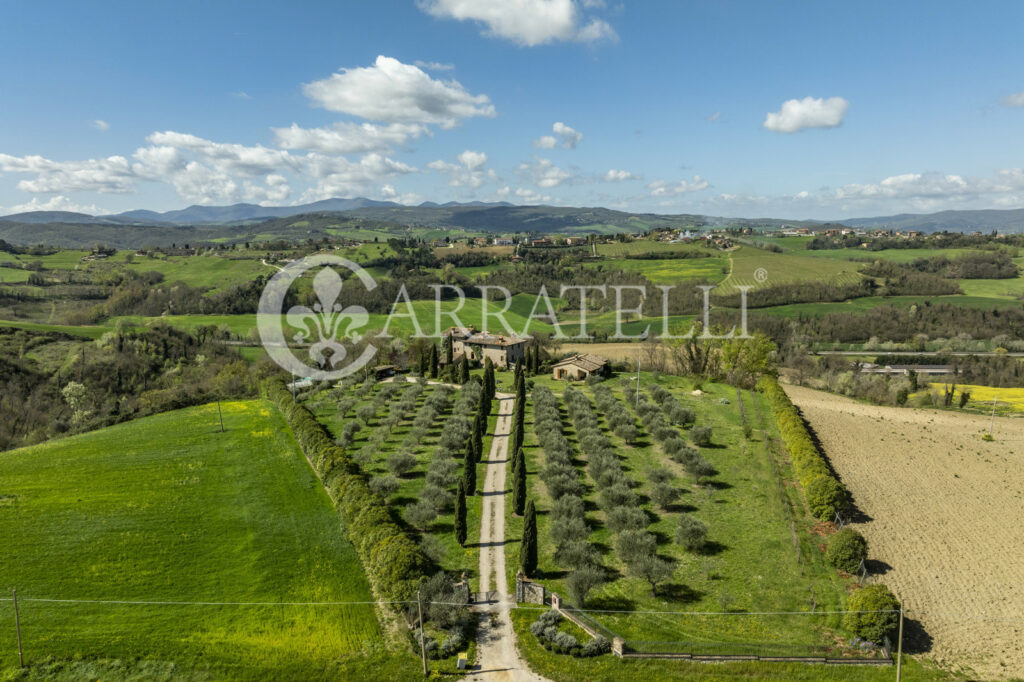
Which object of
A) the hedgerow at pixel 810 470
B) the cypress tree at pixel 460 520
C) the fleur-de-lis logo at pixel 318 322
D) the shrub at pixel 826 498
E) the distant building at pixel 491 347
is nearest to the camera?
the cypress tree at pixel 460 520

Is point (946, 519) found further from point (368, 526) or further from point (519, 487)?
point (368, 526)

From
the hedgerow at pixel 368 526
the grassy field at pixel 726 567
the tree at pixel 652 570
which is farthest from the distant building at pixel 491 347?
the tree at pixel 652 570

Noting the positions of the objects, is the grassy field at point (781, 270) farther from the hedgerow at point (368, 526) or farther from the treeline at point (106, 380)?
the treeline at point (106, 380)

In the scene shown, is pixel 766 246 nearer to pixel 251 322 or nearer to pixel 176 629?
pixel 251 322

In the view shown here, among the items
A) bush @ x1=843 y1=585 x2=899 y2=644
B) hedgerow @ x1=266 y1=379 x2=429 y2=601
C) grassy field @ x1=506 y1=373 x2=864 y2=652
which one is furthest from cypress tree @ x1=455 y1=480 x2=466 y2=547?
bush @ x1=843 y1=585 x2=899 y2=644

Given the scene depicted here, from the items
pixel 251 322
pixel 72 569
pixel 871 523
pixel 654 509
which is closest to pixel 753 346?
pixel 871 523

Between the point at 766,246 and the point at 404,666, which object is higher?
the point at 766,246
